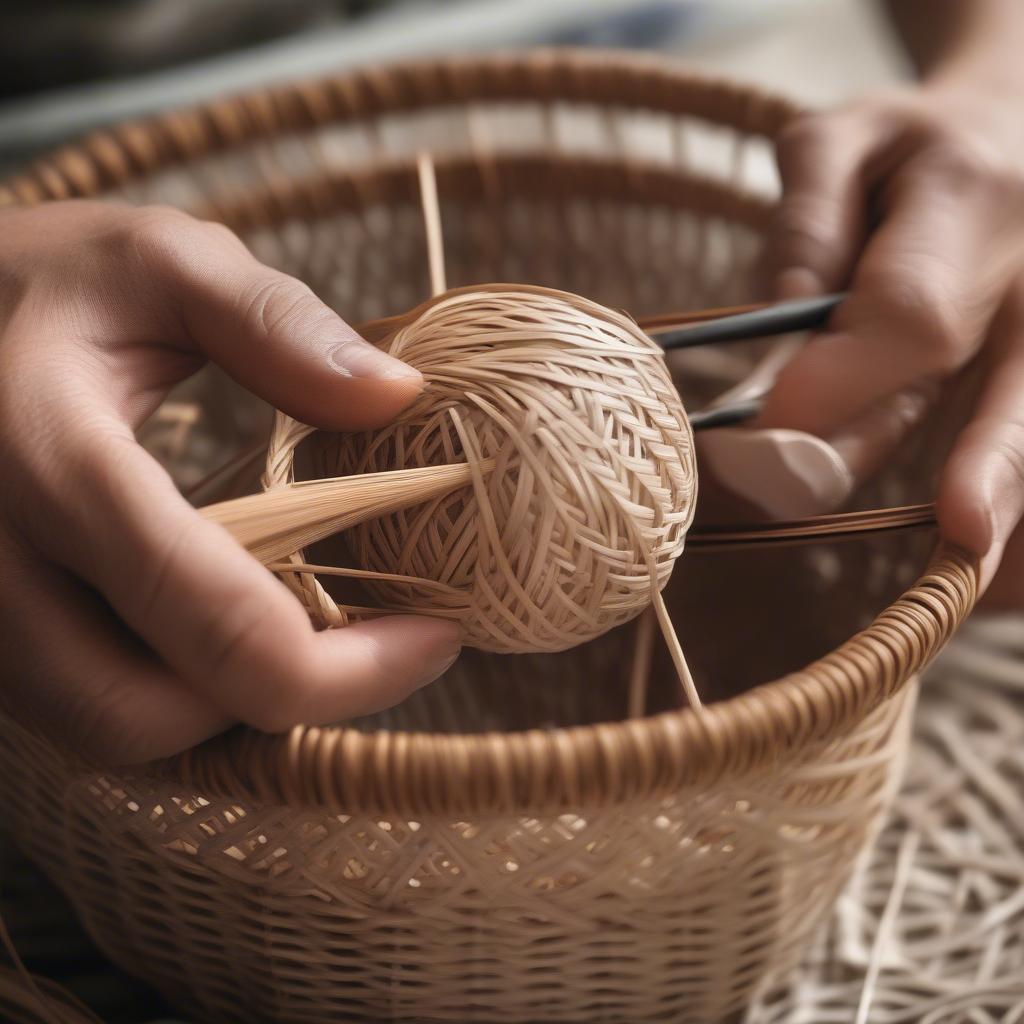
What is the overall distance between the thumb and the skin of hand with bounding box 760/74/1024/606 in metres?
0.21

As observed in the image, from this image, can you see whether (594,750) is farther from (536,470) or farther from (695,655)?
(695,655)

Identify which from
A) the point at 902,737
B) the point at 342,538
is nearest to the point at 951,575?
the point at 902,737

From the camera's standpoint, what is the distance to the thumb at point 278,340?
1.27 feet

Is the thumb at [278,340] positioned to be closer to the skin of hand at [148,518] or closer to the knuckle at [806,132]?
the skin of hand at [148,518]

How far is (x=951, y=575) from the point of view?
404 mm

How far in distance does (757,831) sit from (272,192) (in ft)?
1.58

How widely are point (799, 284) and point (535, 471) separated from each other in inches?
9.1

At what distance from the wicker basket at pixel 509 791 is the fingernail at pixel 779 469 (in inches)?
3.0

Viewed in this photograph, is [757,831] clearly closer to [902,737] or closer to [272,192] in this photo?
[902,737]

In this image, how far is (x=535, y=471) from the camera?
0.38 meters

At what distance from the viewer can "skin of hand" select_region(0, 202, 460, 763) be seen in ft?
1.09

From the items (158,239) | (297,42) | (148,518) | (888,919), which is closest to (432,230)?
(158,239)

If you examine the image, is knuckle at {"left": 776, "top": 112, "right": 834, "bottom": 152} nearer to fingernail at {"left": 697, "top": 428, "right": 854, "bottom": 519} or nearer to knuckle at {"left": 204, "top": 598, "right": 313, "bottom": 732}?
fingernail at {"left": 697, "top": 428, "right": 854, "bottom": 519}

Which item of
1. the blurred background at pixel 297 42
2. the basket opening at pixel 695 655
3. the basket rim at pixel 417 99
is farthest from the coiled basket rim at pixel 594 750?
the blurred background at pixel 297 42
